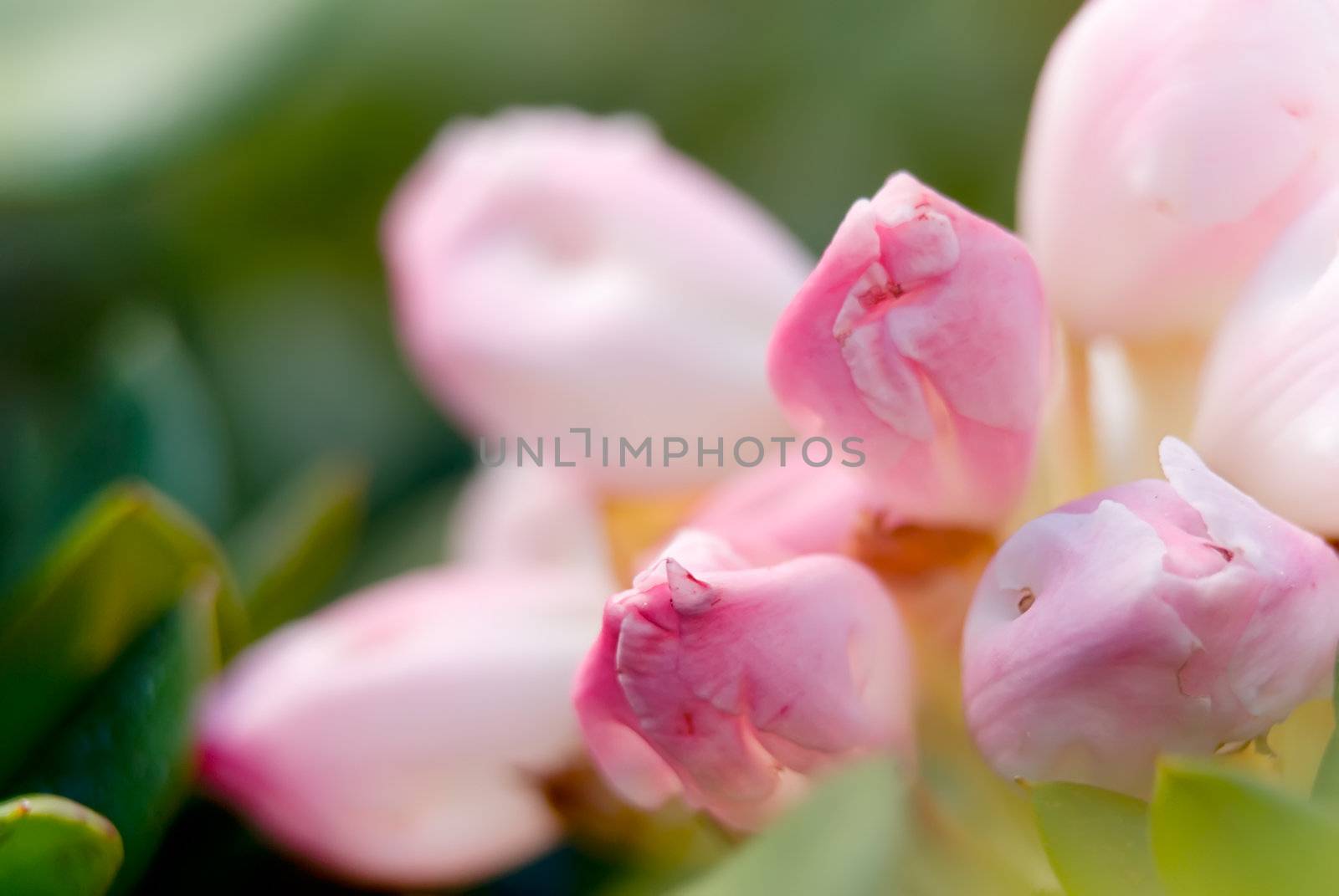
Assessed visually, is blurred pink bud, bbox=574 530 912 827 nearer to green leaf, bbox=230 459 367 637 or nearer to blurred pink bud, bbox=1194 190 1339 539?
blurred pink bud, bbox=1194 190 1339 539

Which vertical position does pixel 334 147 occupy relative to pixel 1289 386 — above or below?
below

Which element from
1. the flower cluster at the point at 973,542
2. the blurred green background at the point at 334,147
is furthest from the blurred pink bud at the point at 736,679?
the blurred green background at the point at 334,147

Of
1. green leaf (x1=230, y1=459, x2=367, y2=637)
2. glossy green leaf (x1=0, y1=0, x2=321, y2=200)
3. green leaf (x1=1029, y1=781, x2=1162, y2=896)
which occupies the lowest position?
green leaf (x1=230, y1=459, x2=367, y2=637)

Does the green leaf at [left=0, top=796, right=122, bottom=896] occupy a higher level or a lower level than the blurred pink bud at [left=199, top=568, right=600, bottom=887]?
higher

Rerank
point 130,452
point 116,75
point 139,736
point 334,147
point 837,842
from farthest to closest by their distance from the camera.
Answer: point 334,147, point 116,75, point 130,452, point 139,736, point 837,842

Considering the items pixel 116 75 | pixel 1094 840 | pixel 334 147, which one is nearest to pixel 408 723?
pixel 1094 840

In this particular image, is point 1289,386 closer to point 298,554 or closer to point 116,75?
point 298,554

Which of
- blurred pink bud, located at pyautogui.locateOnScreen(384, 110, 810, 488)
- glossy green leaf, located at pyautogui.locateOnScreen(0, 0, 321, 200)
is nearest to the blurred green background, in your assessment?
glossy green leaf, located at pyautogui.locateOnScreen(0, 0, 321, 200)

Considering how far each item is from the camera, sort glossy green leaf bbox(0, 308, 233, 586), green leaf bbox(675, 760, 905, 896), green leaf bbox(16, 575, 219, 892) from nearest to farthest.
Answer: green leaf bbox(675, 760, 905, 896) < green leaf bbox(16, 575, 219, 892) < glossy green leaf bbox(0, 308, 233, 586)
